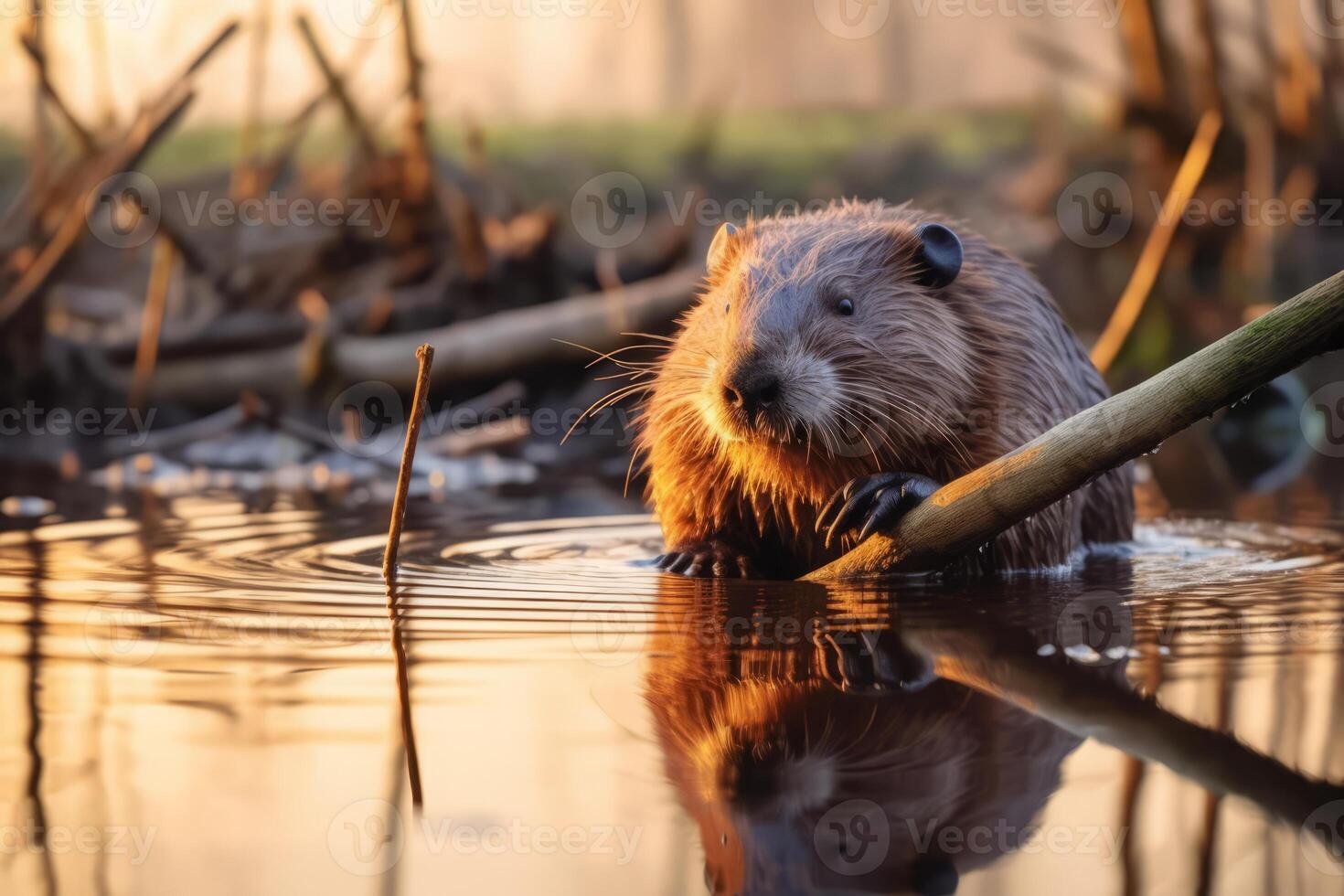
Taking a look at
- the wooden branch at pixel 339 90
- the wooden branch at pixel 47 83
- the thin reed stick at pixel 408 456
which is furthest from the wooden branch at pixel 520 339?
the thin reed stick at pixel 408 456

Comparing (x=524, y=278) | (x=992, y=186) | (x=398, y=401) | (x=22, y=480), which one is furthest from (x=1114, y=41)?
(x=22, y=480)

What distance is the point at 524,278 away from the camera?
29.0ft

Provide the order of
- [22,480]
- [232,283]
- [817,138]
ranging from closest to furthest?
[22,480]
[232,283]
[817,138]

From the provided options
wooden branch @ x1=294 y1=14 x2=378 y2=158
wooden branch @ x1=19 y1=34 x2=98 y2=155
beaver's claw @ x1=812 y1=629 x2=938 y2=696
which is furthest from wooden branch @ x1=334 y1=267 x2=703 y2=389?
beaver's claw @ x1=812 y1=629 x2=938 y2=696

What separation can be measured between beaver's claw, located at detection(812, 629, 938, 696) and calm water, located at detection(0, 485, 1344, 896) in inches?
0.4

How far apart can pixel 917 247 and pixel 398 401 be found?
446 centimetres

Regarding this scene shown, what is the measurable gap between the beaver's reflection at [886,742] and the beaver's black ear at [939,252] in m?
0.99

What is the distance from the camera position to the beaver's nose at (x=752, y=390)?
10.9 feet

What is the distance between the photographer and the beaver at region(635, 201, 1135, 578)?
349 cm

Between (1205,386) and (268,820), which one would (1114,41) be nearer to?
(1205,386)

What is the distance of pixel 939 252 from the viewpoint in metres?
A: 3.80

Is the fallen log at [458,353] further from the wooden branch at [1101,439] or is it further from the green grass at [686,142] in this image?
the green grass at [686,142]

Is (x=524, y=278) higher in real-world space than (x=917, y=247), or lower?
higher

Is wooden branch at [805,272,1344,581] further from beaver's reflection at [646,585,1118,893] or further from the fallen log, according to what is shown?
the fallen log
